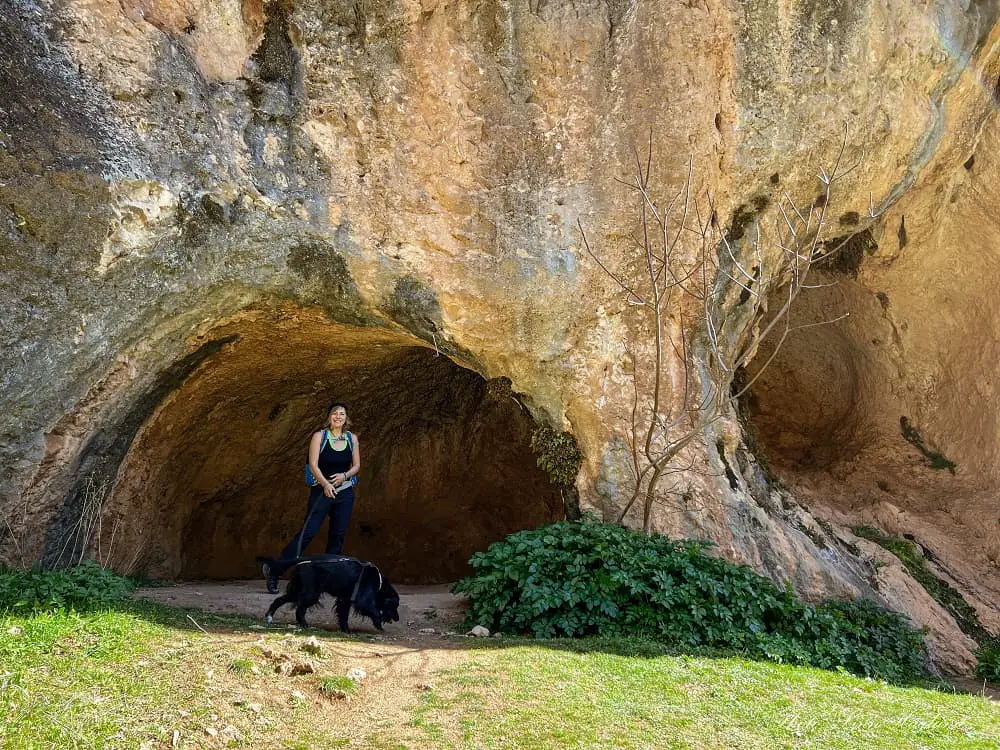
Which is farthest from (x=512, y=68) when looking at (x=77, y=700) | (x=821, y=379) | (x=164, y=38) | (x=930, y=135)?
(x=821, y=379)

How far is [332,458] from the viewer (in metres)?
6.62

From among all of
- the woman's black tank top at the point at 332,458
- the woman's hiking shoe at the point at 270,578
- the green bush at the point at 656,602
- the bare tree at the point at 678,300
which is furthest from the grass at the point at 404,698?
the bare tree at the point at 678,300

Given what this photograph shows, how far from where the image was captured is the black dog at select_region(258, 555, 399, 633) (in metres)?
5.10

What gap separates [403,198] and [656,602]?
3460mm

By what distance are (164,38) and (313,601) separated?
3.91 meters

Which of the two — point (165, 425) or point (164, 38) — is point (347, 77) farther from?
point (165, 425)

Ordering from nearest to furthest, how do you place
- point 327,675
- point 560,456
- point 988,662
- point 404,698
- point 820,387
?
1. point 404,698
2. point 327,675
3. point 988,662
4. point 560,456
5. point 820,387

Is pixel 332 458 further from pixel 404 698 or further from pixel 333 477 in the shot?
pixel 404 698

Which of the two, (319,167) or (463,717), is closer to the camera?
(463,717)

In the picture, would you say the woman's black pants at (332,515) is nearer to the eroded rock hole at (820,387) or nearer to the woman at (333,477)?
the woman at (333,477)

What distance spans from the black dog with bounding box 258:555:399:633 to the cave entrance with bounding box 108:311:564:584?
248 centimetres

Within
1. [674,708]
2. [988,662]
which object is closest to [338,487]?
[674,708]

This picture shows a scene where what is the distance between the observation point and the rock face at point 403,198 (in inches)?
219

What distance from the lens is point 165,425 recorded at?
744cm
